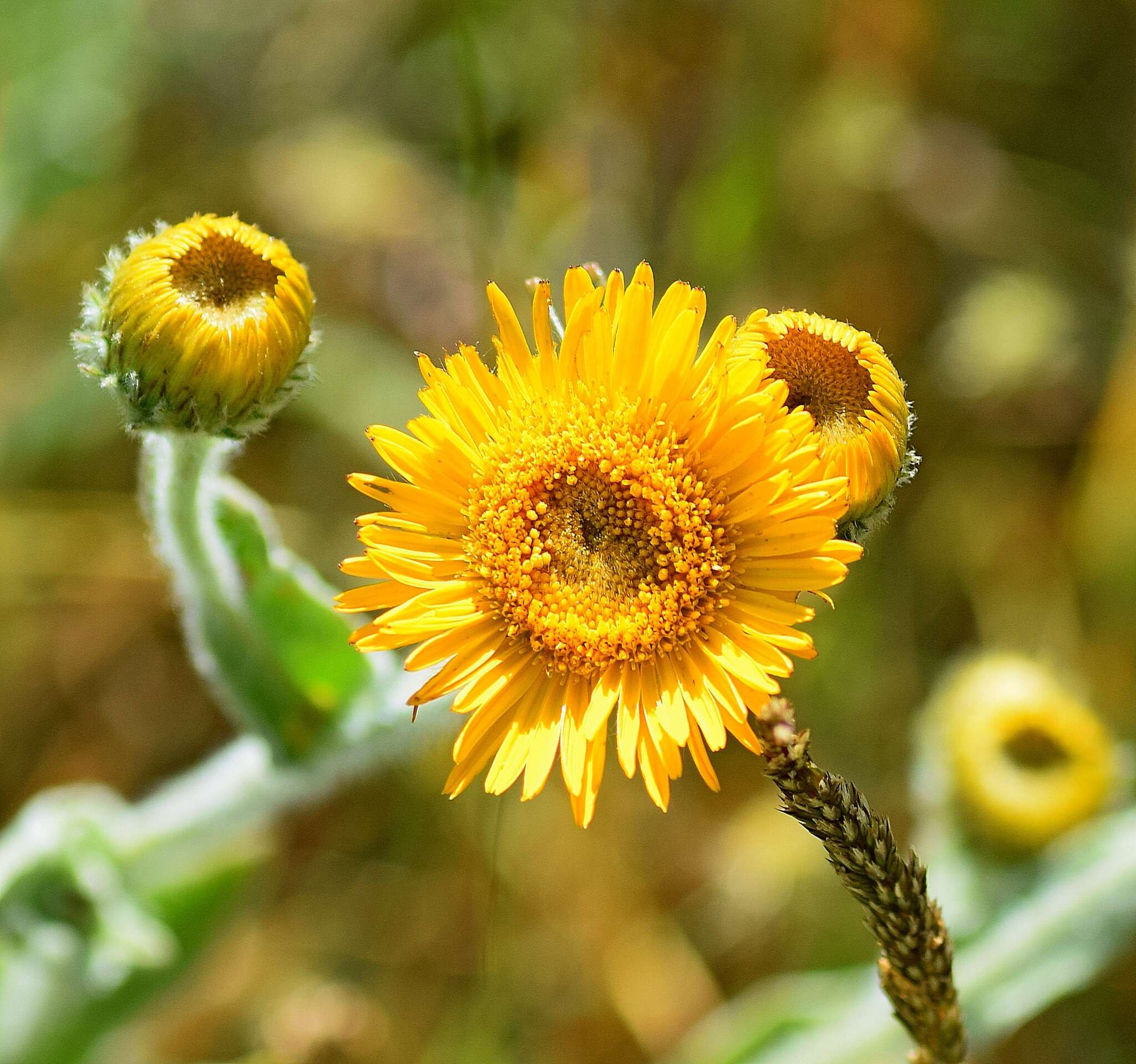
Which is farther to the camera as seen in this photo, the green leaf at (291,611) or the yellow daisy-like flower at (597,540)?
the green leaf at (291,611)

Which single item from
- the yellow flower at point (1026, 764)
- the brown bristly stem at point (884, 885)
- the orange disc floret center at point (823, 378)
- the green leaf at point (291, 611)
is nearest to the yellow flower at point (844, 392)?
the orange disc floret center at point (823, 378)

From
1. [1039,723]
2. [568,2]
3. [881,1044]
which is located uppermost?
[568,2]

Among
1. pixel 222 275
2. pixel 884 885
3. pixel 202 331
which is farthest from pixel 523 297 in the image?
pixel 884 885

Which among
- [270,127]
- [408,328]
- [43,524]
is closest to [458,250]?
[408,328]

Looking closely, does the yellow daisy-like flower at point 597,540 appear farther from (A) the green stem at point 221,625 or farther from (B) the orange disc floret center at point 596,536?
(A) the green stem at point 221,625

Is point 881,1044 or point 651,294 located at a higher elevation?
point 651,294

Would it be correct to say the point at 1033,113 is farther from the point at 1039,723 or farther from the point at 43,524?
the point at 43,524

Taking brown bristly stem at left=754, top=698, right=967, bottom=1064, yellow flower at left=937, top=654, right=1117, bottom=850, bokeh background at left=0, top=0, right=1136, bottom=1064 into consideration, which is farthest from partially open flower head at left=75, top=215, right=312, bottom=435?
yellow flower at left=937, top=654, right=1117, bottom=850

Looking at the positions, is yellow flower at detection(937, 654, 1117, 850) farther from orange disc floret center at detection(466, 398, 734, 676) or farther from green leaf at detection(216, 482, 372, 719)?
green leaf at detection(216, 482, 372, 719)
